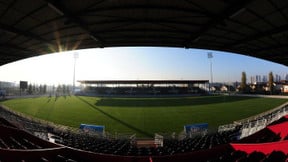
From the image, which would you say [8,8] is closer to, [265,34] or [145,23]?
[145,23]

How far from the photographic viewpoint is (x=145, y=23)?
9.90m

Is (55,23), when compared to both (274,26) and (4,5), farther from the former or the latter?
(274,26)

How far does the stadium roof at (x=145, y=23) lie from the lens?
7.62 m

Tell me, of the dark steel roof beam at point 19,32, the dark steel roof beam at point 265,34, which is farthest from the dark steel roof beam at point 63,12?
the dark steel roof beam at point 265,34

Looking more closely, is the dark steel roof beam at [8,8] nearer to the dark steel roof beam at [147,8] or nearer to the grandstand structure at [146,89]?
the dark steel roof beam at [147,8]

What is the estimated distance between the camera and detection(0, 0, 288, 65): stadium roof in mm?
7625

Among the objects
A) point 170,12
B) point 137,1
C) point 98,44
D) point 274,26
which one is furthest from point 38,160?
point 274,26

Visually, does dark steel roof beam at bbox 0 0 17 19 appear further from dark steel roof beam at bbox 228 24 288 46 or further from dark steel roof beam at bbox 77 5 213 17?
dark steel roof beam at bbox 228 24 288 46

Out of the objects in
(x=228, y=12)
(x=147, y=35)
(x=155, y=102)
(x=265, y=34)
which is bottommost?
(x=155, y=102)

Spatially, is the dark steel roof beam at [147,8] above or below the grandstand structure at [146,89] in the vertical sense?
above

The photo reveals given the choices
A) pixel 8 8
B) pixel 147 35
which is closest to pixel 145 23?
pixel 147 35

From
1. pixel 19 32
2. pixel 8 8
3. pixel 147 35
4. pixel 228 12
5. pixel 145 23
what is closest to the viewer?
pixel 228 12

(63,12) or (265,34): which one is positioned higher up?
(63,12)

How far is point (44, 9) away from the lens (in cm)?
802
